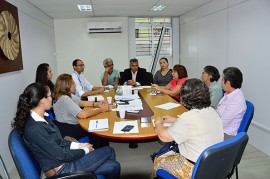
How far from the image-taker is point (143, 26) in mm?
7293

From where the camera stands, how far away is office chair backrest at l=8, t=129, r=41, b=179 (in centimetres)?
150

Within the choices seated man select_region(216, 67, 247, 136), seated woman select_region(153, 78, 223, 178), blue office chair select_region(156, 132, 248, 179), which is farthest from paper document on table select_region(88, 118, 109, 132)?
seated man select_region(216, 67, 247, 136)

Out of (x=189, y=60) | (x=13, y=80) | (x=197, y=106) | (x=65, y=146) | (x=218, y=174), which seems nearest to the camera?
(x=218, y=174)

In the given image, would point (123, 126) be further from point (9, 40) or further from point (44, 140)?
point (9, 40)

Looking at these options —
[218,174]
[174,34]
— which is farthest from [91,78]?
[218,174]

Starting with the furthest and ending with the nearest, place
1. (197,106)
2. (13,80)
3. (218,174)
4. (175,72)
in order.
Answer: (175,72) < (13,80) < (197,106) < (218,174)

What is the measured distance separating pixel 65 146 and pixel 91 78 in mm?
5451

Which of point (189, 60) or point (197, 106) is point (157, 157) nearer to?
point (197, 106)

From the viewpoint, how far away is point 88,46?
7.10m

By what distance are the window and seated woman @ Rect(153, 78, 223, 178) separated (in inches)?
226

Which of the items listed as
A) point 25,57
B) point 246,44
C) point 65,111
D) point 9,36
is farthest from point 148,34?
point 65,111

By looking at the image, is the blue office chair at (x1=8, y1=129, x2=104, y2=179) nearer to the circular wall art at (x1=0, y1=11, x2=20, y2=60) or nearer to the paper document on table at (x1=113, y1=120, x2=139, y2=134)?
the paper document on table at (x1=113, y1=120, x2=139, y2=134)

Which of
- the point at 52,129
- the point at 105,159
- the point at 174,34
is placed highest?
the point at 174,34

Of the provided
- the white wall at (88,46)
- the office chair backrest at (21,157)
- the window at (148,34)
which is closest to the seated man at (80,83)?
the office chair backrest at (21,157)
